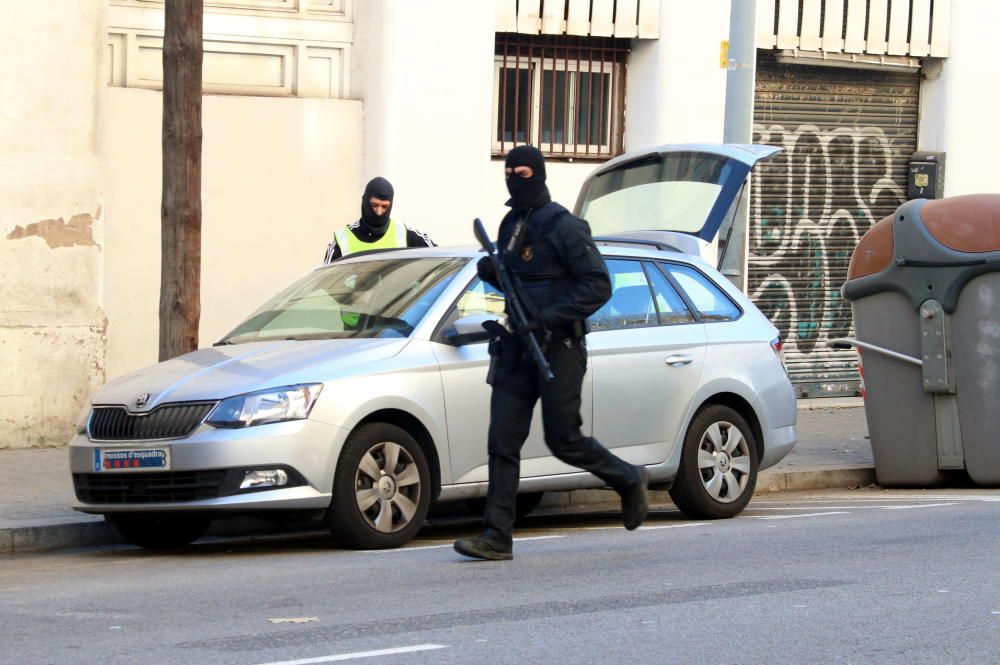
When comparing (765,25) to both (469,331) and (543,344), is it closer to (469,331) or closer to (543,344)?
(469,331)

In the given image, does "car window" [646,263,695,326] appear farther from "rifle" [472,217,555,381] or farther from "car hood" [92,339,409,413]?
"rifle" [472,217,555,381]

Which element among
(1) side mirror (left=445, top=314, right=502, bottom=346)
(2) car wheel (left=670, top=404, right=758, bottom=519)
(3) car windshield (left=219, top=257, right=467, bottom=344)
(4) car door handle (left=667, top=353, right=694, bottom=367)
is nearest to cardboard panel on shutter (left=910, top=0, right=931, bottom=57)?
(2) car wheel (left=670, top=404, right=758, bottom=519)

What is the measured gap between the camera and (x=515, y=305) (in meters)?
7.97

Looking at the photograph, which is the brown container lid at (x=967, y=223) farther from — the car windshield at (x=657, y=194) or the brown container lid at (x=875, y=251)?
the car windshield at (x=657, y=194)

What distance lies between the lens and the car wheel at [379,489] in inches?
326

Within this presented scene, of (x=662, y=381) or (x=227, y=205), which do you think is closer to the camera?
(x=662, y=381)

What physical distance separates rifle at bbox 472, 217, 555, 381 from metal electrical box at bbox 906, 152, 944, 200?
11.4m

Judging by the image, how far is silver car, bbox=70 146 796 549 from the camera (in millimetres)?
8172

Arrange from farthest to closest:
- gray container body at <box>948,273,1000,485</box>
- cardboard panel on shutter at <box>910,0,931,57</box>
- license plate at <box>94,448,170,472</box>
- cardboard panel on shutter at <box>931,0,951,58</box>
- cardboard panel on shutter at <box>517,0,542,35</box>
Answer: cardboard panel on shutter at <box>931,0,951,58</box>, cardboard panel on shutter at <box>910,0,931,57</box>, cardboard panel on shutter at <box>517,0,542,35</box>, gray container body at <box>948,273,1000,485</box>, license plate at <box>94,448,170,472</box>

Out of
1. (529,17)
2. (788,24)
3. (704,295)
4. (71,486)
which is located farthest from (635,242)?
(788,24)

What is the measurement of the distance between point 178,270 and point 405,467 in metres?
3.20

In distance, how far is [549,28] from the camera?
632 inches

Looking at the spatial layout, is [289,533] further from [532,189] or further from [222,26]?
[222,26]

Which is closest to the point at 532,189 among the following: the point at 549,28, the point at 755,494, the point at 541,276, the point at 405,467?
the point at 541,276
